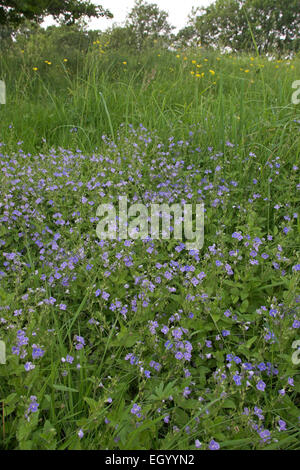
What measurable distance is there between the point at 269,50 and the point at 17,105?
7.13m

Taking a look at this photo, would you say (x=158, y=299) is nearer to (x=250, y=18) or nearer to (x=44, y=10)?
(x=44, y=10)

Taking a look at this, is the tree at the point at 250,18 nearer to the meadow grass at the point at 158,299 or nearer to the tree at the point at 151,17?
the tree at the point at 151,17

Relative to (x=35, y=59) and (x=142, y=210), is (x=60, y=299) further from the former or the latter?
(x=35, y=59)

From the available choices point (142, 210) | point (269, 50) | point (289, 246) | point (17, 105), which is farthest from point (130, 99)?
point (269, 50)

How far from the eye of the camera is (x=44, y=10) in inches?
343

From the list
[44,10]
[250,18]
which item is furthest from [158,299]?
[250,18]

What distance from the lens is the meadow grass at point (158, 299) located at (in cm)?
169

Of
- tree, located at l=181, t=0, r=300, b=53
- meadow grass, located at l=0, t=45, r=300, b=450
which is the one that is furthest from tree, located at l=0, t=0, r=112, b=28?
tree, located at l=181, t=0, r=300, b=53

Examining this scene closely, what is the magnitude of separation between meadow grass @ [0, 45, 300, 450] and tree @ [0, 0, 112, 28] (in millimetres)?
4522

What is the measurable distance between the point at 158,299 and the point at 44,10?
359 inches

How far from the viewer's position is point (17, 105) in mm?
5605

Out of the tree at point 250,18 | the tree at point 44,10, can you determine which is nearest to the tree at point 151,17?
the tree at point 250,18

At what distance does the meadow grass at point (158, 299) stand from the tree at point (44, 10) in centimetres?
452
